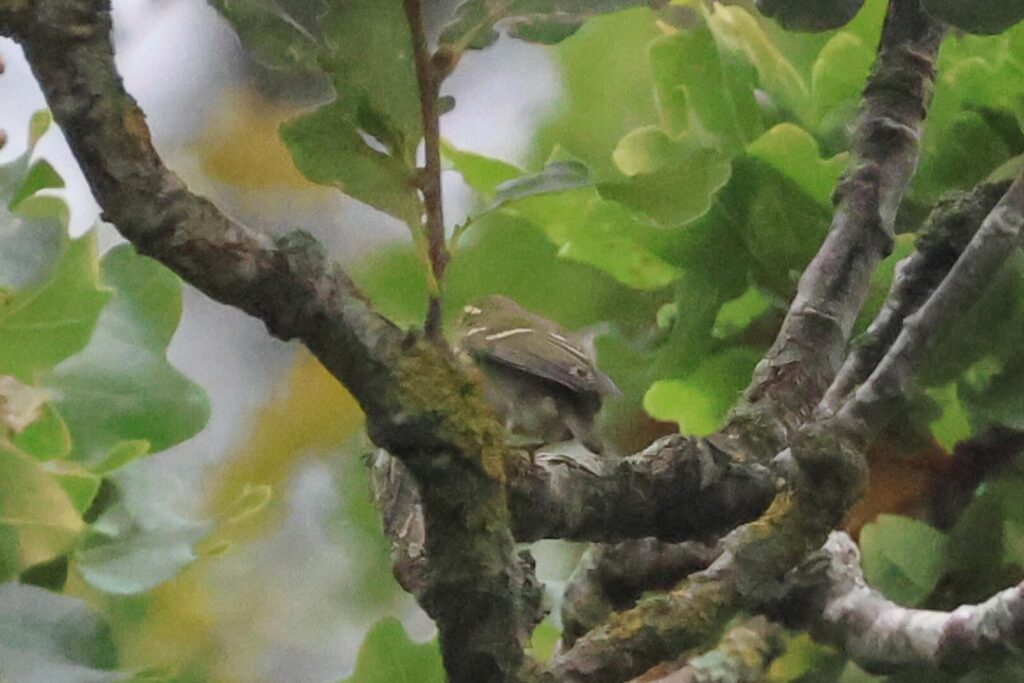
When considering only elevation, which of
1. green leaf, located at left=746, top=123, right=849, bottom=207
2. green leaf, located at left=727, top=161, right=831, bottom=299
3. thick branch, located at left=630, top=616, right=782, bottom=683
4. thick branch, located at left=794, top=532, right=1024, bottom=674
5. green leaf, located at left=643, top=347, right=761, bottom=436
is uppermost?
green leaf, located at left=746, top=123, right=849, bottom=207

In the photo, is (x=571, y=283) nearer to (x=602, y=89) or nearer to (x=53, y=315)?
(x=602, y=89)

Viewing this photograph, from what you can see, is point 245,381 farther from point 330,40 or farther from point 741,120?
point 330,40

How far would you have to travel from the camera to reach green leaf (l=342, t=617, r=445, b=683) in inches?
21.6

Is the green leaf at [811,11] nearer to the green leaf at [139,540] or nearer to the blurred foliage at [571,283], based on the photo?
the blurred foliage at [571,283]

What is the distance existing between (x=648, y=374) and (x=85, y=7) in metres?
0.49

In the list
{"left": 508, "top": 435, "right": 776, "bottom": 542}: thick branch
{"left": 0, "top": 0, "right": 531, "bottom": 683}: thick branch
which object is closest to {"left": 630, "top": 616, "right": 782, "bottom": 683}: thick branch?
{"left": 508, "top": 435, "right": 776, "bottom": 542}: thick branch

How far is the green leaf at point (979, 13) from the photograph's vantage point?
1.10 feet

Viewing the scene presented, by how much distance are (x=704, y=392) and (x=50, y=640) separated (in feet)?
1.28

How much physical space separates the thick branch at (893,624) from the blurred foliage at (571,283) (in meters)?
0.05

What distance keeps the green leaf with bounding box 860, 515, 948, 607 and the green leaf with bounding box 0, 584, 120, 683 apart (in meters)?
0.38

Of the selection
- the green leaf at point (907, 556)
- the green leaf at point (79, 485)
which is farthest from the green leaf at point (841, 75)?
the green leaf at point (79, 485)

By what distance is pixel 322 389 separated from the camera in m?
0.99

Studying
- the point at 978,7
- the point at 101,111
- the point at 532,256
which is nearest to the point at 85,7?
the point at 101,111

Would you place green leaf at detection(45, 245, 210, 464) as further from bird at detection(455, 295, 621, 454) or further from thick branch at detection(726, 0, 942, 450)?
thick branch at detection(726, 0, 942, 450)
